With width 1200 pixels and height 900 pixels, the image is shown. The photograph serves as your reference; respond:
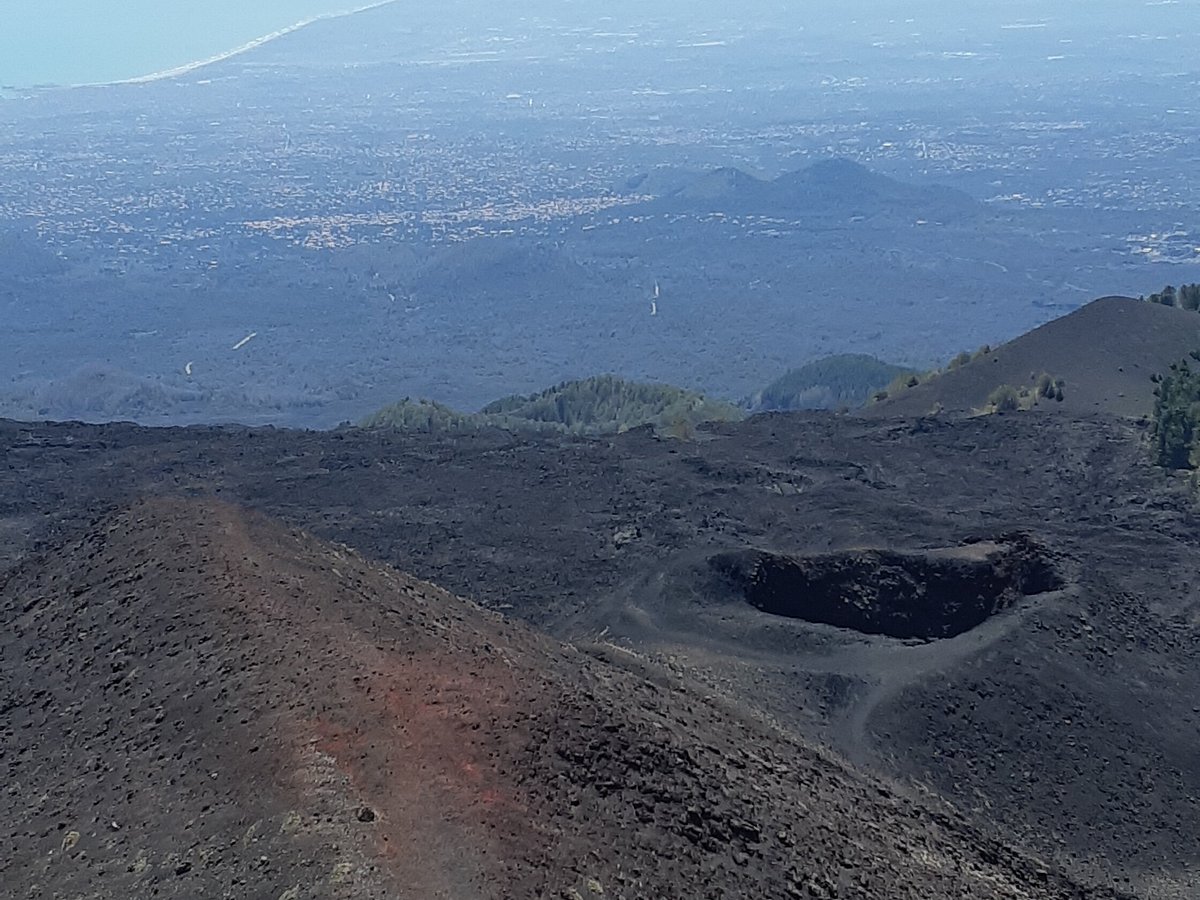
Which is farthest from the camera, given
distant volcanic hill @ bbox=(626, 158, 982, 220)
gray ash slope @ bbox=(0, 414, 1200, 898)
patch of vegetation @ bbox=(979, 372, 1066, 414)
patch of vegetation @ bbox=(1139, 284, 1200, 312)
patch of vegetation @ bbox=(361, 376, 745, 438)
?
distant volcanic hill @ bbox=(626, 158, 982, 220)

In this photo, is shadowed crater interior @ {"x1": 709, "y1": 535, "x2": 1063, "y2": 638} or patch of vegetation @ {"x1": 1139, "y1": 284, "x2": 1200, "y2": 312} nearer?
shadowed crater interior @ {"x1": 709, "y1": 535, "x2": 1063, "y2": 638}

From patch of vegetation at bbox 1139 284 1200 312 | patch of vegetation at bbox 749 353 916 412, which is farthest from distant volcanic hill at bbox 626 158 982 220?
patch of vegetation at bbox 1139 284 1200 312

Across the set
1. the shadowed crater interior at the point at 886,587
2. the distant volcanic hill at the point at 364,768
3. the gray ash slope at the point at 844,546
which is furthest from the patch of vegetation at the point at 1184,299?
the distant volcanic hill at the point at 364,768

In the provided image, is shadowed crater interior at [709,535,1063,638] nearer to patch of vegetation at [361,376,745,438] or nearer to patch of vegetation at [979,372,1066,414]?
patch of vegetation at [979,372,1066,414]

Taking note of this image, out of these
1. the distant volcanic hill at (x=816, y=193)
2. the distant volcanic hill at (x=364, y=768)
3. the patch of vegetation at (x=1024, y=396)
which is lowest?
the distant volcanic hill at (x=816, y=193)

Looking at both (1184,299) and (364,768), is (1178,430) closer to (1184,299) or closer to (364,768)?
(1184,299)

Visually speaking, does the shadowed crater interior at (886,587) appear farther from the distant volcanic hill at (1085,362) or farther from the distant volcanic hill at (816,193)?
the distant volcanic hill at (816,193)

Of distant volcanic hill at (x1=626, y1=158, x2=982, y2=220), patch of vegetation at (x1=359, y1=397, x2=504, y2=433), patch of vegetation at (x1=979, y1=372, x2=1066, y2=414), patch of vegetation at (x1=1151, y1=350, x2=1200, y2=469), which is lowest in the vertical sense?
distant volcanic hill at (x1=626, y1=158, x2=982, y2=220)
